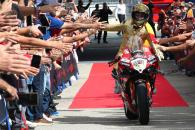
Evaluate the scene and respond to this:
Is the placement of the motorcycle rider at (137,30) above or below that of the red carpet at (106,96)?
above

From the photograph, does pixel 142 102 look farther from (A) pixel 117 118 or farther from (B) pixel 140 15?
(B) pixel 140 15

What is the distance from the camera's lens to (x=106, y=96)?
53.9 feet

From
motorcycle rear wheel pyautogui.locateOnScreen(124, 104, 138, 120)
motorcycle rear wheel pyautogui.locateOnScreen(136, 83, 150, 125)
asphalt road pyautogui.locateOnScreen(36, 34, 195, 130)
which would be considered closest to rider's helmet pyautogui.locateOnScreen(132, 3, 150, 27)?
motorcycle rear wheel pyautogui.locateOnScreen(136, 83, 150, 125)

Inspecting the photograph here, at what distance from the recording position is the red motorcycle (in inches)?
453

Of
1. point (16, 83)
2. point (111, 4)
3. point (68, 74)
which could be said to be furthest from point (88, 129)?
point (111, 4)

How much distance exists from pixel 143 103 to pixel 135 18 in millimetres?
1819

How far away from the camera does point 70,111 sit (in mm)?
13875

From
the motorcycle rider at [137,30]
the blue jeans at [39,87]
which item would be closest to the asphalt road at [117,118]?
the blue jeans at [39,87]

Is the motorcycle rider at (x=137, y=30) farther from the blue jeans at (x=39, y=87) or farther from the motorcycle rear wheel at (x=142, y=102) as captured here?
the blue jeans at (x=39, y=87)

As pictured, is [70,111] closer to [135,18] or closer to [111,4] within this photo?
[135,18]

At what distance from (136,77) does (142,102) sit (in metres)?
0.66

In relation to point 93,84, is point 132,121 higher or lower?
higher

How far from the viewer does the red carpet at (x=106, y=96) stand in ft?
48.1

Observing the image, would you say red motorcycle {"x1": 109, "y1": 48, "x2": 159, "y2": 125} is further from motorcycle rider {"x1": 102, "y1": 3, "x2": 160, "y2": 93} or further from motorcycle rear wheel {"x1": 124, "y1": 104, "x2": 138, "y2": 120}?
motorcycle rider {"x1": 102, "y1": 3, "x2": 160, "y2": 93}
